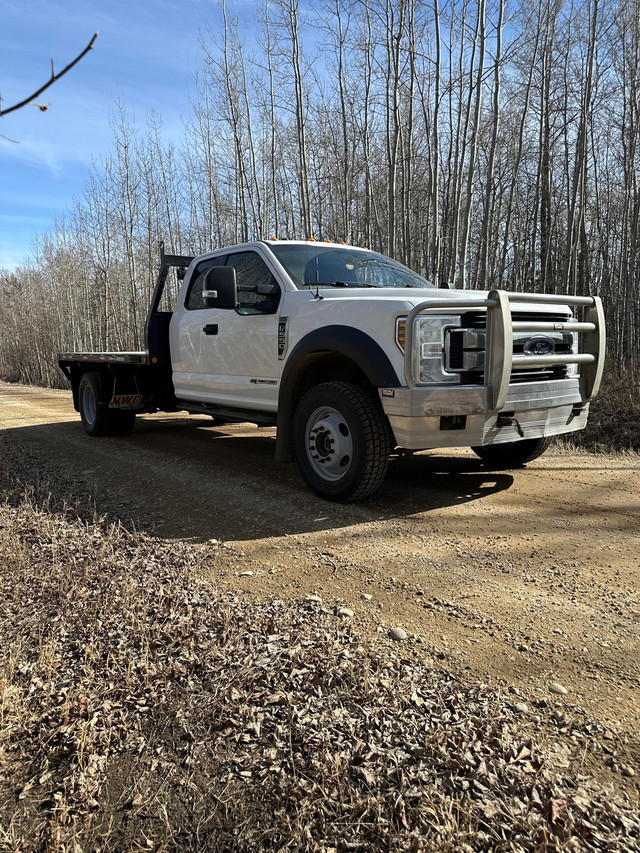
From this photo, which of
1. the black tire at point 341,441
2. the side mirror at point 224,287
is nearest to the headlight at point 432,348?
the black tire at point 341,441

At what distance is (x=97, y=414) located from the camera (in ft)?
26.7

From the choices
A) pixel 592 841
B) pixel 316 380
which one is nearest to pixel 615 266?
pixel 316 380

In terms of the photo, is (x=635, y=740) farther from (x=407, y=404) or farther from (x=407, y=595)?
(x=407, y=404)

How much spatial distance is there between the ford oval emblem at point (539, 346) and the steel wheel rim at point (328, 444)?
1462 mm

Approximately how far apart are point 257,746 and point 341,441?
2.79 metres

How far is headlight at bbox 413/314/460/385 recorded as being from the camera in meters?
4.04

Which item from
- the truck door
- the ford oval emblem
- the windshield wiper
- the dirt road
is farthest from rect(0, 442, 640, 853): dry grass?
the windshield wiper

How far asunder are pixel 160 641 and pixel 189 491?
2716mm

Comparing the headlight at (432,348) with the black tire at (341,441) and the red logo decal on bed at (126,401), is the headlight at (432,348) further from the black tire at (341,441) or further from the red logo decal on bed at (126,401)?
the red logo decal on bed at (126,401)

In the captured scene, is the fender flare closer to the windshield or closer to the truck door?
the truck door

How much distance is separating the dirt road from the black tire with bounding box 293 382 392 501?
20 centimetres

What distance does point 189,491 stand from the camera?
17.5 feet

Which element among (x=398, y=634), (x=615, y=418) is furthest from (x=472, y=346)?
(x=615, y=418)

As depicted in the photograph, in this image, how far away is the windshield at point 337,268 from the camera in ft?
17.9
